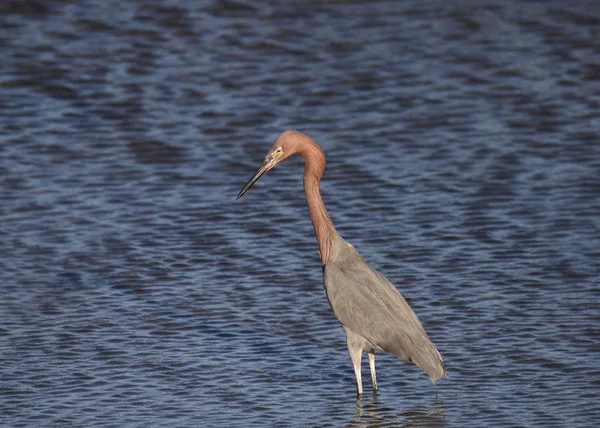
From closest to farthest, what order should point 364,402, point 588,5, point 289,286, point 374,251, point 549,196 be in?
point 364,402 → point 289,286 → point 374,251 → point 549,196 → point 588,5

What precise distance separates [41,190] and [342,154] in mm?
2954

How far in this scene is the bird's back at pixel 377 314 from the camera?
7.32 m

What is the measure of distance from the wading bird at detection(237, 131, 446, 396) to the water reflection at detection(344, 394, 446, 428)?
176 millimetres

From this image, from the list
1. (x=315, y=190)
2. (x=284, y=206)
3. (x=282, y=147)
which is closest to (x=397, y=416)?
(x=315, y=190)

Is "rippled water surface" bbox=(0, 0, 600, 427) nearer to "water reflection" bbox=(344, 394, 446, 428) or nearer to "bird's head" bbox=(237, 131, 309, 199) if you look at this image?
"water reflection" bbox=(344, 394, 446, 428)

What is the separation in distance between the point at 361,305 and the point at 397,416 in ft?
2.62

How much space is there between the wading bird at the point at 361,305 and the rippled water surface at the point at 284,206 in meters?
0.29

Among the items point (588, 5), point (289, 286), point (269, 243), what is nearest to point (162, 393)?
point (289, 286)

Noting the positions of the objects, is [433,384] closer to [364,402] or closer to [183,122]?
[364,402]

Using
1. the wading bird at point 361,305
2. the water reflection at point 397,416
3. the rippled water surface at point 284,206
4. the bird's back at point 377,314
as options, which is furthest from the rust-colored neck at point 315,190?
the water reflection at point 397,416

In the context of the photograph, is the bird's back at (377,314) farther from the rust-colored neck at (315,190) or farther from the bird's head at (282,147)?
the bird's head at (282,147)

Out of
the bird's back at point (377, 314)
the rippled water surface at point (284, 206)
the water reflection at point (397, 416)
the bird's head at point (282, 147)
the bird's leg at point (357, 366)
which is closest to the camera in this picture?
the water reflection at point (397, 416)

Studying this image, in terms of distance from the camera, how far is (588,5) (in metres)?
15.4

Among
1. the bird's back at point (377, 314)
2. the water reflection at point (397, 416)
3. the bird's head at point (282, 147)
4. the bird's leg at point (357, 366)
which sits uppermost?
the bird's head at point (282, 147)
